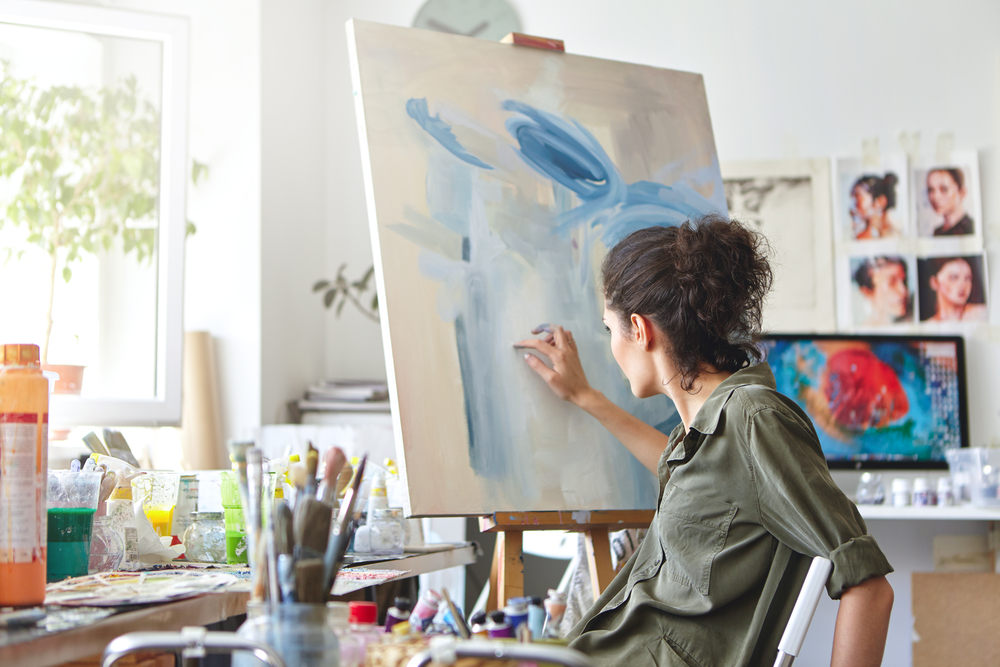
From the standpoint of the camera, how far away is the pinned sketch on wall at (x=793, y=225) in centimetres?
301

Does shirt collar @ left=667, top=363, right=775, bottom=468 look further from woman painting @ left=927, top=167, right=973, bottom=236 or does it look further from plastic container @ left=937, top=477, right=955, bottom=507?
woman painting @ left=927, top=167, right=973, bottom=236

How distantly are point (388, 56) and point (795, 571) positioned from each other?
114 cm

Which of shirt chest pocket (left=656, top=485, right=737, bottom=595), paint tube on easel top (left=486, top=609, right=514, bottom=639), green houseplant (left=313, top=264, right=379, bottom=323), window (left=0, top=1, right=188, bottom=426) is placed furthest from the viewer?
green houseplant (left=313, top=264, right=379, bottom=323)

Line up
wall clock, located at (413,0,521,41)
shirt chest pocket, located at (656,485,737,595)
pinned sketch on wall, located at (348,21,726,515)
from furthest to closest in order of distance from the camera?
1. wall clock, located at (413,0,521,41)
2. pinned sketch on wall, located at (348,21,726,515)
3. shirt chest pocket, located at (656,485,737,595)

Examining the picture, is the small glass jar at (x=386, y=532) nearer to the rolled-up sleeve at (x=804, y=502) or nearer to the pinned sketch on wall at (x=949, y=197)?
the rolled-up sleeve at (x=804, y=502)

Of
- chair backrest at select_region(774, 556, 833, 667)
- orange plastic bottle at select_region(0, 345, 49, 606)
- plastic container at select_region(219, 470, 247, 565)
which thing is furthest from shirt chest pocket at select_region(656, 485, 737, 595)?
orange plastic bottle at select_region(0, 345, 49, 606)

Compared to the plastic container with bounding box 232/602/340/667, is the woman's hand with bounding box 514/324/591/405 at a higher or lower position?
higher

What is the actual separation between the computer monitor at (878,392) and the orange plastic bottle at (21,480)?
2277mm

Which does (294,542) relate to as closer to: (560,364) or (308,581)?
(308,581)

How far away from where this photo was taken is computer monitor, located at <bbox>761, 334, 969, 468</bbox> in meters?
2.91

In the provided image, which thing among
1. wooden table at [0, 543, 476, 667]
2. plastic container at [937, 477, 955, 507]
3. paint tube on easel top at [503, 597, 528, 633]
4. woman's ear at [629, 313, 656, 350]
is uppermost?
woman's ear at [629, 313, 656, 350]

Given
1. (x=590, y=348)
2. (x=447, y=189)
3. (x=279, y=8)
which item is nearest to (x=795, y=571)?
(x=590, y=348)

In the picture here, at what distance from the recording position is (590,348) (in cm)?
181

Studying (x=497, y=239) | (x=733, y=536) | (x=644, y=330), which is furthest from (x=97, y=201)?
(x=733, y=536)
